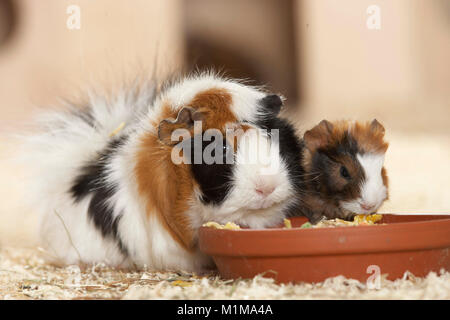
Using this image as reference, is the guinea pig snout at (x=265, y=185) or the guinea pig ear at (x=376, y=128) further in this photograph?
the guinea pig ear at (x=376, y=128)

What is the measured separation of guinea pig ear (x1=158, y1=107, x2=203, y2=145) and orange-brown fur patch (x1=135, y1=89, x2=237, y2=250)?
3 cm

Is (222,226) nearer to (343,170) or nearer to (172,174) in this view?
(172,174)

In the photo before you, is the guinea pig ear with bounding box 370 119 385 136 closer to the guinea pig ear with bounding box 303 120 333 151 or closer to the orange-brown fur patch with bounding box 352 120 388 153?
the orange-brown fur patch with bounding box 352 120 388 153

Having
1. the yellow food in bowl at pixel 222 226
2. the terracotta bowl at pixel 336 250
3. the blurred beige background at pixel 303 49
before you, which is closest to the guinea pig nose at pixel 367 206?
the terracotta bowl at pixel 336 250

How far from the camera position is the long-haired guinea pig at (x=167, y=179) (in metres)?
1.66

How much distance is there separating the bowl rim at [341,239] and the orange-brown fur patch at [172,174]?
0.79 ft

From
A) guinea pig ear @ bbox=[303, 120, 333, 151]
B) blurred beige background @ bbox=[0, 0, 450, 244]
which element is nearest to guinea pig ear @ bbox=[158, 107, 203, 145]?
guinea pig ear @ bbox=[303, 120, 333, 151]

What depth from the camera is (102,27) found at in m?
5.44

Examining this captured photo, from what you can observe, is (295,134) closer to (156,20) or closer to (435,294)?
(435,294)

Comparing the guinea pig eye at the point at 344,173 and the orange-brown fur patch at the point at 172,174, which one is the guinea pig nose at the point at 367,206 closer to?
the guinea pig eye at the point at 344,173

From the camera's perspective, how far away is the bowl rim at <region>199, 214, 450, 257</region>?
149 cm

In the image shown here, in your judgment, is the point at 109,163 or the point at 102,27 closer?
the point at 109,163

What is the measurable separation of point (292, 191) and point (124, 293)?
528mm
